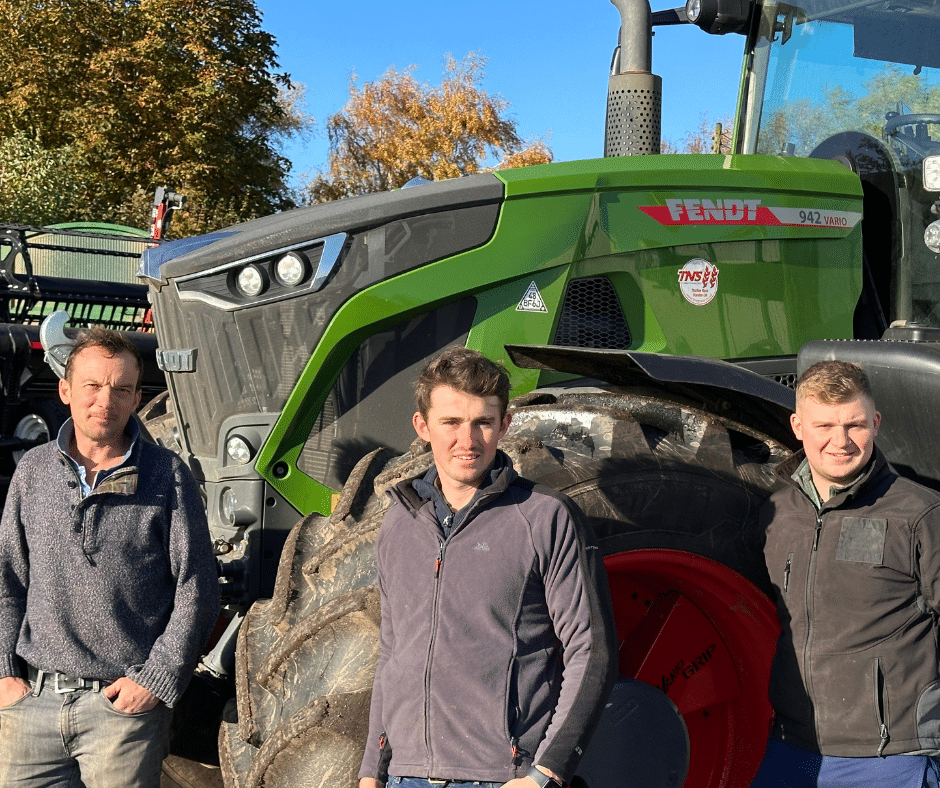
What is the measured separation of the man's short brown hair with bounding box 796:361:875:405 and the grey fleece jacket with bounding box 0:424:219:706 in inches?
60.8

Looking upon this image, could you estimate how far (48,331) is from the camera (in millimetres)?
4785

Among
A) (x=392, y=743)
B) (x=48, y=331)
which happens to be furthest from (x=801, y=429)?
(x=48, y=331)

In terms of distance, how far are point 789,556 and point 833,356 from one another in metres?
0.79

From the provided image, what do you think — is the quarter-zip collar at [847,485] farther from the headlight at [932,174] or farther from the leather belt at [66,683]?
the leather belt at [66,683]

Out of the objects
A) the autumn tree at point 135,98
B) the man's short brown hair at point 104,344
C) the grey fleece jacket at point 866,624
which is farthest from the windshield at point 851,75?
the autumn tree at point 135,98

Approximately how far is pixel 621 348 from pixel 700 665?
1045 mm

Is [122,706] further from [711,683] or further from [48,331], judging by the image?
[48,331]

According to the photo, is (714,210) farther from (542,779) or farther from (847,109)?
(542,779)

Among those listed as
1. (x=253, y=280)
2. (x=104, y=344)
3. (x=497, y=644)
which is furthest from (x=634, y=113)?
(x=497, y=644)

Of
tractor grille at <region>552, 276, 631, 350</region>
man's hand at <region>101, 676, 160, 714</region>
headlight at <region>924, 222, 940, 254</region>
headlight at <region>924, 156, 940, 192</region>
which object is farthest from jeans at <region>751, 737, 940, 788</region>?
headlight at <region>924, 156, 940, 192</region>

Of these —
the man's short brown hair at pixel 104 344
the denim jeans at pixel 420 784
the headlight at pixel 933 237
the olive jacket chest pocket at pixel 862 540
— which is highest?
the headlight at pixel 933 237

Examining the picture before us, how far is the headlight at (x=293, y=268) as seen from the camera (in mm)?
3480

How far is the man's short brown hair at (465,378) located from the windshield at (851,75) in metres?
2.10

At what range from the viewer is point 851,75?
13.2ft
